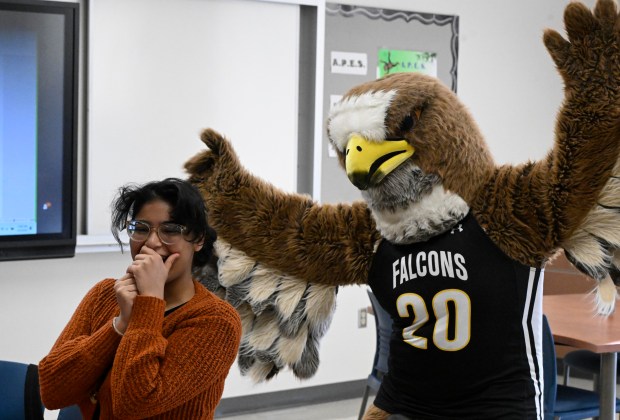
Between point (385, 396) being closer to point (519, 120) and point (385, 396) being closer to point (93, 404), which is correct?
point (93, 404)

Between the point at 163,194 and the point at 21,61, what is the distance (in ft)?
6.37

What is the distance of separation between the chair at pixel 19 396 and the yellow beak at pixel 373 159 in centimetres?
97

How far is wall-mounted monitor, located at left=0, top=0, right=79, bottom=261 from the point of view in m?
3.25

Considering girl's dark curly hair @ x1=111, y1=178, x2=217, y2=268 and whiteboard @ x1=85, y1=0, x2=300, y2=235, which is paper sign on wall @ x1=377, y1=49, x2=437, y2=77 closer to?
whiteboard @ x1=85, y1=0, x2=300, y2=235

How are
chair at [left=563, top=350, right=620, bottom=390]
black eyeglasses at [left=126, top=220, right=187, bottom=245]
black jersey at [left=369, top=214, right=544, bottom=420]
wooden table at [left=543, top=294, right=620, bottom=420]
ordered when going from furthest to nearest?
chair at [left=563, top=350, right=620, bottom=390], wooden table at [left=543, top=294, right=620, bottom=420], black jersey at [left=369, top=214, right=544, bottom=420], black eyeglasses at [left=126, top=220, right=187, bottom=245]

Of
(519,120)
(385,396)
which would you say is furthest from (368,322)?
(385,396)

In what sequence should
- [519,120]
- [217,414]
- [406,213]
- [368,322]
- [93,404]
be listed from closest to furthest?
[93,404] < [406,213] < [217,414] < [368,322] < [519,120]

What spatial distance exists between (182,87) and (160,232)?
7.52 feet

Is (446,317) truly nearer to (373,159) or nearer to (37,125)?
(373,159)

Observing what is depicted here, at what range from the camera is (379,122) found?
1.89 meters

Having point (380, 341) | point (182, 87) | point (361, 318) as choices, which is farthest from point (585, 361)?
point (182, 87)

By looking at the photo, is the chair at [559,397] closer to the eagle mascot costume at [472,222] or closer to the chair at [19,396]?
the eagle mascot costume at [472,222]

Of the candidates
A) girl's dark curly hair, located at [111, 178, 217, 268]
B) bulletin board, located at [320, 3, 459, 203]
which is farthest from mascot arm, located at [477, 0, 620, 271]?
bulletin board, located at [320, 3, 459, 203]

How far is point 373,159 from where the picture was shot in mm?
1862
